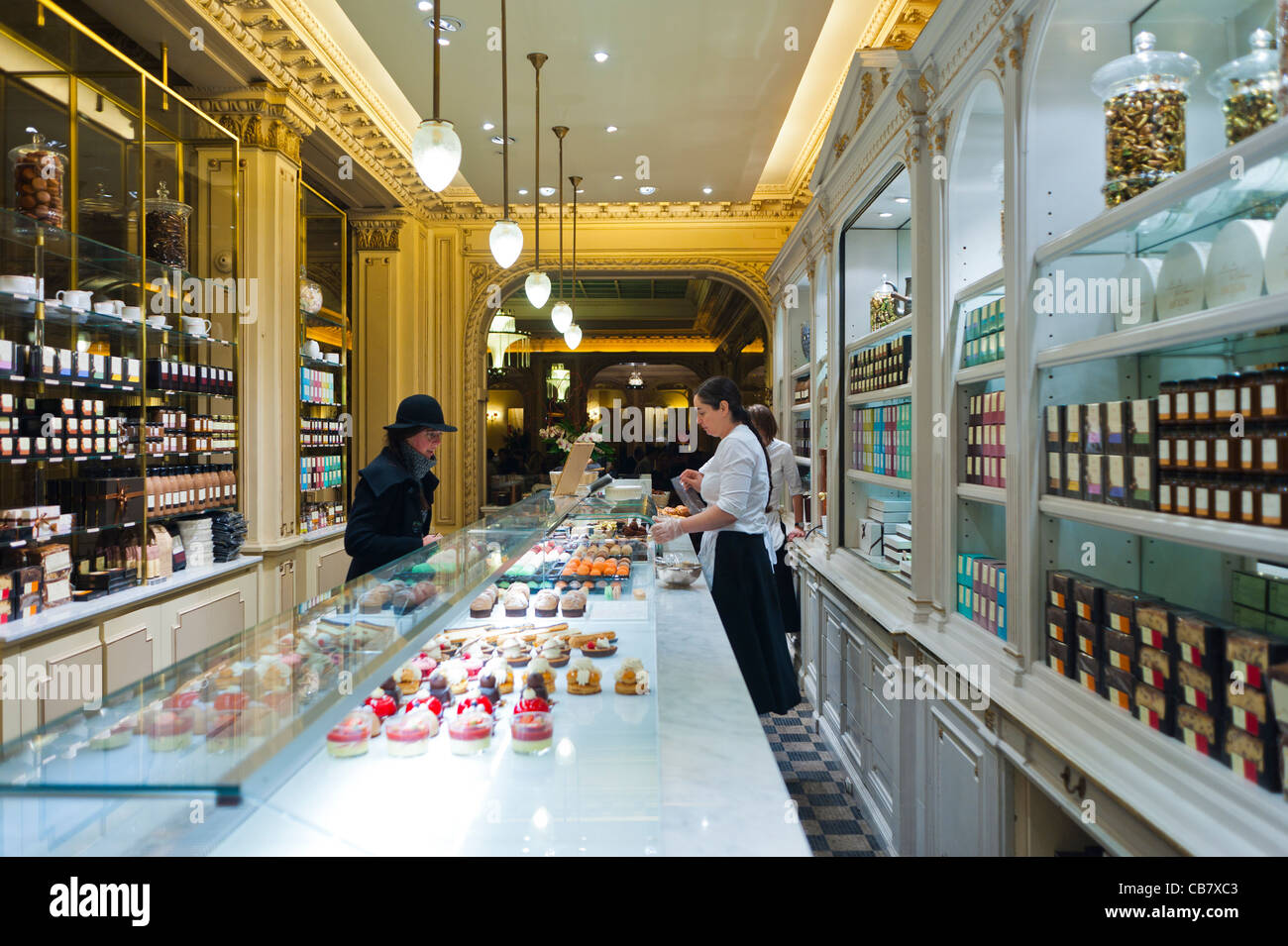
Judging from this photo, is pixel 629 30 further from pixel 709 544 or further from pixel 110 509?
pixel 110 509

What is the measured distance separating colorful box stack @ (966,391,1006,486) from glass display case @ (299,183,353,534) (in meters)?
4.41

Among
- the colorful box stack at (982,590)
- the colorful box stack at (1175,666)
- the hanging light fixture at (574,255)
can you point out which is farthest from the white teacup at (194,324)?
the colorful box stack at (1175,666)

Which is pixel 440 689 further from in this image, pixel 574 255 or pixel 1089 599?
pixel 574 255

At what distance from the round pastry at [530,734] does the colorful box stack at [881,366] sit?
2367 millimetres

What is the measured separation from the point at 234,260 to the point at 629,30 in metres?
2.73

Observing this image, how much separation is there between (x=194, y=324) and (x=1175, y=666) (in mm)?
4574

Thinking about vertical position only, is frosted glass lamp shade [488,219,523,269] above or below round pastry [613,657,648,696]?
above

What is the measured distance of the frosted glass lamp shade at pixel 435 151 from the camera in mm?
2688

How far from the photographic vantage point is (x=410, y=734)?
1539 mm

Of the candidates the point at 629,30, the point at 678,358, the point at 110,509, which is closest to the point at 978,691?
the point at 110,509

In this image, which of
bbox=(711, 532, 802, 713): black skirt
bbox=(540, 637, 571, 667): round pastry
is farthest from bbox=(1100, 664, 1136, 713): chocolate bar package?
bbox=(711, 532, 802, 713): black skirt

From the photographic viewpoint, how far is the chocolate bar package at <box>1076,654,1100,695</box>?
188cm

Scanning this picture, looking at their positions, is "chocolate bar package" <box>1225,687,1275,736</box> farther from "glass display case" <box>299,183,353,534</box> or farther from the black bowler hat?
"glass display case" <box>299,183,353,534</box>

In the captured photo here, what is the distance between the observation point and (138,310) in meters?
3.68
